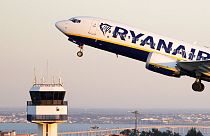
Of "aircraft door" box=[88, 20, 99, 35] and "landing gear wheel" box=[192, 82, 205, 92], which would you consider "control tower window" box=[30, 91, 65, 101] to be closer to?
"aircraft door" box=[88, 20, 99, 35]

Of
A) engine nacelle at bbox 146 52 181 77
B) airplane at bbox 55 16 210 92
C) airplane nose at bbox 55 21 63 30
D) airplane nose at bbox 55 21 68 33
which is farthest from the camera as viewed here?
airplane nose at bbox 55 21 63 30

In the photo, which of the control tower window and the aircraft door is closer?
the aircraft door

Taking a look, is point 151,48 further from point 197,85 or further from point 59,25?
point 59,25

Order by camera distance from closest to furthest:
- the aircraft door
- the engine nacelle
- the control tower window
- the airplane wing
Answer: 1. the airplane wing
2. the engine nacelle
3. the aircraft door
4. the control tower window

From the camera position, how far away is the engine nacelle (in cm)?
7819

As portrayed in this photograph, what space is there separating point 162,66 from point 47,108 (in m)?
39.7

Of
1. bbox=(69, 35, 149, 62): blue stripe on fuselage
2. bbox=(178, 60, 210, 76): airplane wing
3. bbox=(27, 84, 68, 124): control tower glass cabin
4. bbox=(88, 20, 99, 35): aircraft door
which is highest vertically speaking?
bbox=(88, 20, 99, 35): aircraft door

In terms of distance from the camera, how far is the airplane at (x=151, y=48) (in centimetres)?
7862

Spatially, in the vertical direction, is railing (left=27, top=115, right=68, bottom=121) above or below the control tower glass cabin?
below

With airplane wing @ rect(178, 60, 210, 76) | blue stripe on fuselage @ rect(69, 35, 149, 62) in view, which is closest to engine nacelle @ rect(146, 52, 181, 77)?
airplane wing @ rect(178, 60, 210, 76)

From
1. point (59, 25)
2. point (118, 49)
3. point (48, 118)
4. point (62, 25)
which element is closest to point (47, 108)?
point (48, 118)

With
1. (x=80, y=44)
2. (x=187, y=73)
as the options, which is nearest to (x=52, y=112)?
(x=80, y=44)

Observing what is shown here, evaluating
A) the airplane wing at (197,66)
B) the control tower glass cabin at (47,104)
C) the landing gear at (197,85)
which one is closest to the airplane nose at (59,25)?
the airplane wing at (197,66)

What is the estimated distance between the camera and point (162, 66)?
257 ft
